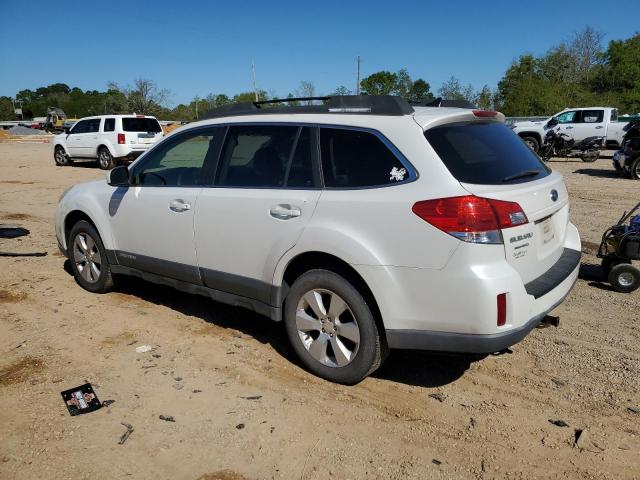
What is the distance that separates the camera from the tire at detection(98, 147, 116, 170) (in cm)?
1871

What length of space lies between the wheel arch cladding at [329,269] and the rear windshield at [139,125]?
1661cm

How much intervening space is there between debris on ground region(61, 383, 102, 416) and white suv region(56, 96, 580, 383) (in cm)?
113

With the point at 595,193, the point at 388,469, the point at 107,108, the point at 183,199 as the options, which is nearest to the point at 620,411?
the point at 388,469

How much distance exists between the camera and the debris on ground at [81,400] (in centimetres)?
330

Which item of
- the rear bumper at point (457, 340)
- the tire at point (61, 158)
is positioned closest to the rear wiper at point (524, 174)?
the rear bumper at point (457, 340)

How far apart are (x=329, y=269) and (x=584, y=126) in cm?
1965

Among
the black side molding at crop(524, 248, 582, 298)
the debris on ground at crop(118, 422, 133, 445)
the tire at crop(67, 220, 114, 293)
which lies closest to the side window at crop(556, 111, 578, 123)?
the black side molding at crop(524, 248, 582, 298)

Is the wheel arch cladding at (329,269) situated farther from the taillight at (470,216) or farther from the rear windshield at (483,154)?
the rear windshield at (483,154)

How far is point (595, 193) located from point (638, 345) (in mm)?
8435

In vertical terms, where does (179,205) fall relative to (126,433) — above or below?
above

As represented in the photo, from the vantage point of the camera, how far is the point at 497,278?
2.87 metres

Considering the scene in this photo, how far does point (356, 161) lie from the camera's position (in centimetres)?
337

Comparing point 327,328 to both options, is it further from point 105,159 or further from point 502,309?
point 105,159

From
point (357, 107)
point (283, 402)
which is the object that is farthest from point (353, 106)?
point (283, 402)
